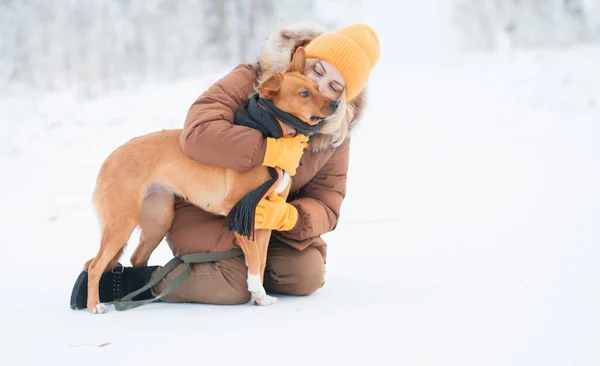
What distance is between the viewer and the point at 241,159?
250 cm

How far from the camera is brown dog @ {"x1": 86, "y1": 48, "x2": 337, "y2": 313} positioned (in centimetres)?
248

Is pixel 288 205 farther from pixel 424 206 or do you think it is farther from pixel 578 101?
pixel 578 101

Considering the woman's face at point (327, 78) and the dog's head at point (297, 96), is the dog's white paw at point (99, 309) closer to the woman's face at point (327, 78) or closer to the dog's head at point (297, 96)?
the dog's head at point (297, 96)

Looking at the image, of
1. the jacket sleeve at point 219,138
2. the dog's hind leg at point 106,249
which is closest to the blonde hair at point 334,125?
the jacket sleeve at point 219,138

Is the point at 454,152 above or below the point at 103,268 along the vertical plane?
below

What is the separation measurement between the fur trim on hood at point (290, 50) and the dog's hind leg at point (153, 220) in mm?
702

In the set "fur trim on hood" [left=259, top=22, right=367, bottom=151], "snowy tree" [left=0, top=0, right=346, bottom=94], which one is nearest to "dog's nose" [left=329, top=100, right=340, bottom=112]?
"fur trim on hood" [left=259, top=22, right=367, bottom=151]

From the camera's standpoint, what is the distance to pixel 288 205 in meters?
2.69

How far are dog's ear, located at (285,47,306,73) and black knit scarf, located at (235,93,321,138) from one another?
0.17 m

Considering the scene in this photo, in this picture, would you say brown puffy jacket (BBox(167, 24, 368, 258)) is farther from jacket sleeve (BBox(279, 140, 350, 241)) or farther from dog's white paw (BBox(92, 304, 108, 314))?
dog's white paw (BBox(92, 304, 108, 314))

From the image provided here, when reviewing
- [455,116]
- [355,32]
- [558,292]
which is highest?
[355,32]

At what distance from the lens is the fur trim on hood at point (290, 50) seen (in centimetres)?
274

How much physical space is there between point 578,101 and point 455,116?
1830mm

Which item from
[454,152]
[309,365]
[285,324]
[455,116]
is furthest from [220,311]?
[455,116]
